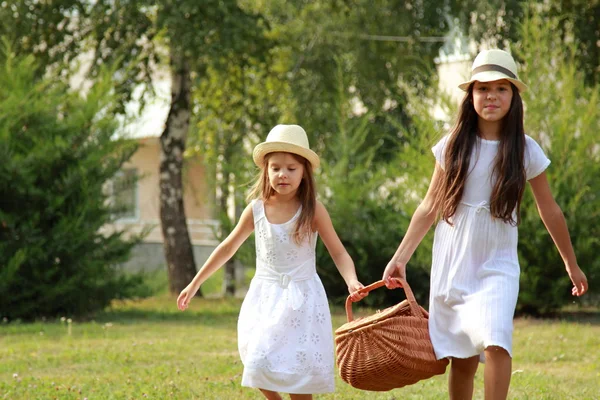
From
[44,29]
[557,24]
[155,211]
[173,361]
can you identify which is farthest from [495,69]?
[155,211]

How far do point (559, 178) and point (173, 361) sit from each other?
18.0ft

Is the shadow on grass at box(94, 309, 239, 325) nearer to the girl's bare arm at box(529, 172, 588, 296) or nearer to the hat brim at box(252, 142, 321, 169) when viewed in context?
the hat brim at box(252, 142, 321, 169)

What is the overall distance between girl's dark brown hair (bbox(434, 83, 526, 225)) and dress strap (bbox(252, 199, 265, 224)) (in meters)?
0.94

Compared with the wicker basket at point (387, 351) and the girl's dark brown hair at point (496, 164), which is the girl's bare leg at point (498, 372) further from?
the girl's dark brown hair at point (496, 164)

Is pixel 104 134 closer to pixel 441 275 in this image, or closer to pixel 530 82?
pixel 530 82

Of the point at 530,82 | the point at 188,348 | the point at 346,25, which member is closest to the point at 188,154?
the point at 346,25

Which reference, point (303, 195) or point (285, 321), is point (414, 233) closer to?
point (303, 195)

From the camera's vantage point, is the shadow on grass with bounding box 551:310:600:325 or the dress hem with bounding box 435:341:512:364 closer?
the dress hem with bounding box 435:341:512:364

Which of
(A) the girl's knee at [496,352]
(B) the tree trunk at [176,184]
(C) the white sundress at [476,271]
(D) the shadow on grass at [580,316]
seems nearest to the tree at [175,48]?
(B) the tree trunk at [176,184]

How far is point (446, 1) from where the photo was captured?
15.2m

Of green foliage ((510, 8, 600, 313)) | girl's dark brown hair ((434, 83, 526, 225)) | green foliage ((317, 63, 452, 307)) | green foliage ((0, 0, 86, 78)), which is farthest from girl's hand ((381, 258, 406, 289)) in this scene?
green foliage ((0, 0, 86, 78))

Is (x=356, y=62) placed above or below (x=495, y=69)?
above

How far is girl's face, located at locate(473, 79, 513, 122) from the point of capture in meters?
4.87

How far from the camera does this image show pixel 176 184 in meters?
16.0
